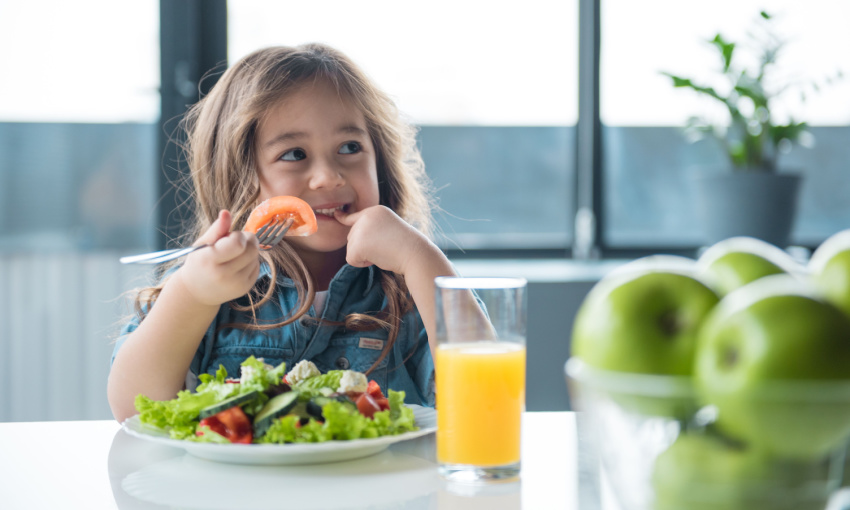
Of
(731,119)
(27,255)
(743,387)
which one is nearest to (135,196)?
(27,255)

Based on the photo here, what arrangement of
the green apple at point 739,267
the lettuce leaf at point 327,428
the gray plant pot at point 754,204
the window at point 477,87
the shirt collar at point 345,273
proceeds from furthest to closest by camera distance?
the window at point 477,87, the gray plant pot at point 754,204, the shirt collar at point 345,273, the lettuce leaf at point 327,428, the green apple at point 739,267

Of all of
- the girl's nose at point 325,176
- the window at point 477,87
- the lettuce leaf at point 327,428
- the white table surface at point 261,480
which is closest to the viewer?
the white table surface at point 261,480

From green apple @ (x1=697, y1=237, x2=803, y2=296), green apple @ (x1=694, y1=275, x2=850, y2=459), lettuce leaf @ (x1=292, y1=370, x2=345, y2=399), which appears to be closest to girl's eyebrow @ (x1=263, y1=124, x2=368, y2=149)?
lettuce leaf @ (x1=292, y1=370, x2=345, y2=399)

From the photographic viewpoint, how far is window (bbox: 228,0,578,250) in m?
2.81

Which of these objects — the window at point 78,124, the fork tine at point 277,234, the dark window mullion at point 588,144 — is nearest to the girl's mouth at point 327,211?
the fork tine at point 277,234

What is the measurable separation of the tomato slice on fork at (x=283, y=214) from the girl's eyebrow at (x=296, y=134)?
0.23 meters

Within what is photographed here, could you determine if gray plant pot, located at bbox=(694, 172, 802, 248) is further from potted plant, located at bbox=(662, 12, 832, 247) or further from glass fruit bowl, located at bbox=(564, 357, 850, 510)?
glass fruit bowl, located at bbox=(564, 357, 850, 510)

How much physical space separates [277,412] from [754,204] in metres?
2.10

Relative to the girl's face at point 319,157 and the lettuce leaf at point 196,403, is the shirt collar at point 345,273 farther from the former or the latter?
the lettuce leaf at point 196,403

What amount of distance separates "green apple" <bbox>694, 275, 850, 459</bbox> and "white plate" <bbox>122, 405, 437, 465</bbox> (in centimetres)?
41

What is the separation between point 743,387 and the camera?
17.3 inches

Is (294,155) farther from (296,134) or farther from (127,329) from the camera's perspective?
(127,329)

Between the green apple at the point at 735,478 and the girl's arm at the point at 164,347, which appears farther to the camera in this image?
the girl's arm at the point at 164,347

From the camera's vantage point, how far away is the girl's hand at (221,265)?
3.21 ft
